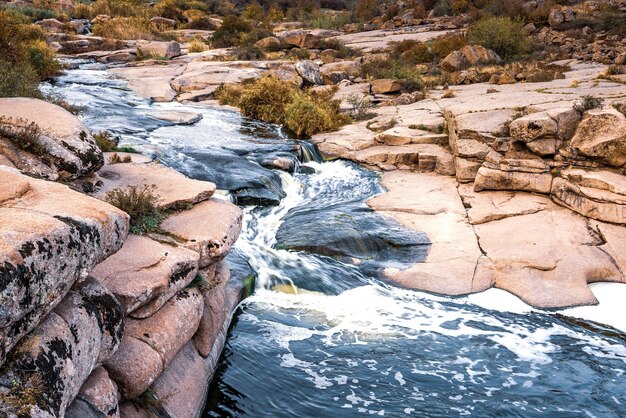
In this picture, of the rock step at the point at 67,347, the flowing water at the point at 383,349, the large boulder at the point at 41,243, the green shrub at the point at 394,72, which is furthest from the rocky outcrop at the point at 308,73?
the rock step at the point at 67,347

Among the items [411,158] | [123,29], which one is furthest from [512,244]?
[123,29]

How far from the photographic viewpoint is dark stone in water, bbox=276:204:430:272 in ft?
32.5

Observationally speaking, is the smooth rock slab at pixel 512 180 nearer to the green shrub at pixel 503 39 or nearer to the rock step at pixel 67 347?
the rock step at pixel 67 347

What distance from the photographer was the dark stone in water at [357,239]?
390 inches

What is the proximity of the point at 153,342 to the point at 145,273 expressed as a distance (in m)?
0.75

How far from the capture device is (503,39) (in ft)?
83.4

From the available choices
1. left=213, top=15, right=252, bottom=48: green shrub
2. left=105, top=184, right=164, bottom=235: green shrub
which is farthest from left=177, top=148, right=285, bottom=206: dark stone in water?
left=213, top=15, right=252, bottom=48: green shrub

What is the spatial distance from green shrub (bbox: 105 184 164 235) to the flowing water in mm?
1717

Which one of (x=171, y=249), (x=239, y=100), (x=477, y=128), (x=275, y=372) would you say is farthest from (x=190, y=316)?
(x=239, y=100)

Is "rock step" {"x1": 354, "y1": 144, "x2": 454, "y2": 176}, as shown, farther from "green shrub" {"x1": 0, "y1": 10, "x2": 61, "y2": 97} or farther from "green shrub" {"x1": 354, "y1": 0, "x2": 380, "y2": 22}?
"green shrub" {"x1": 354, "y1": 0, "x2": 380, "y2": 22}

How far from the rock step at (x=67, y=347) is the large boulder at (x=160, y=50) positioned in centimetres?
2524

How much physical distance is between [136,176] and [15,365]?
232 inches

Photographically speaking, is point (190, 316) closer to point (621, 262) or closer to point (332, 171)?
point (621, 262)

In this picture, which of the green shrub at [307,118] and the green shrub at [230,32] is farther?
the green shrub at [230,32]
